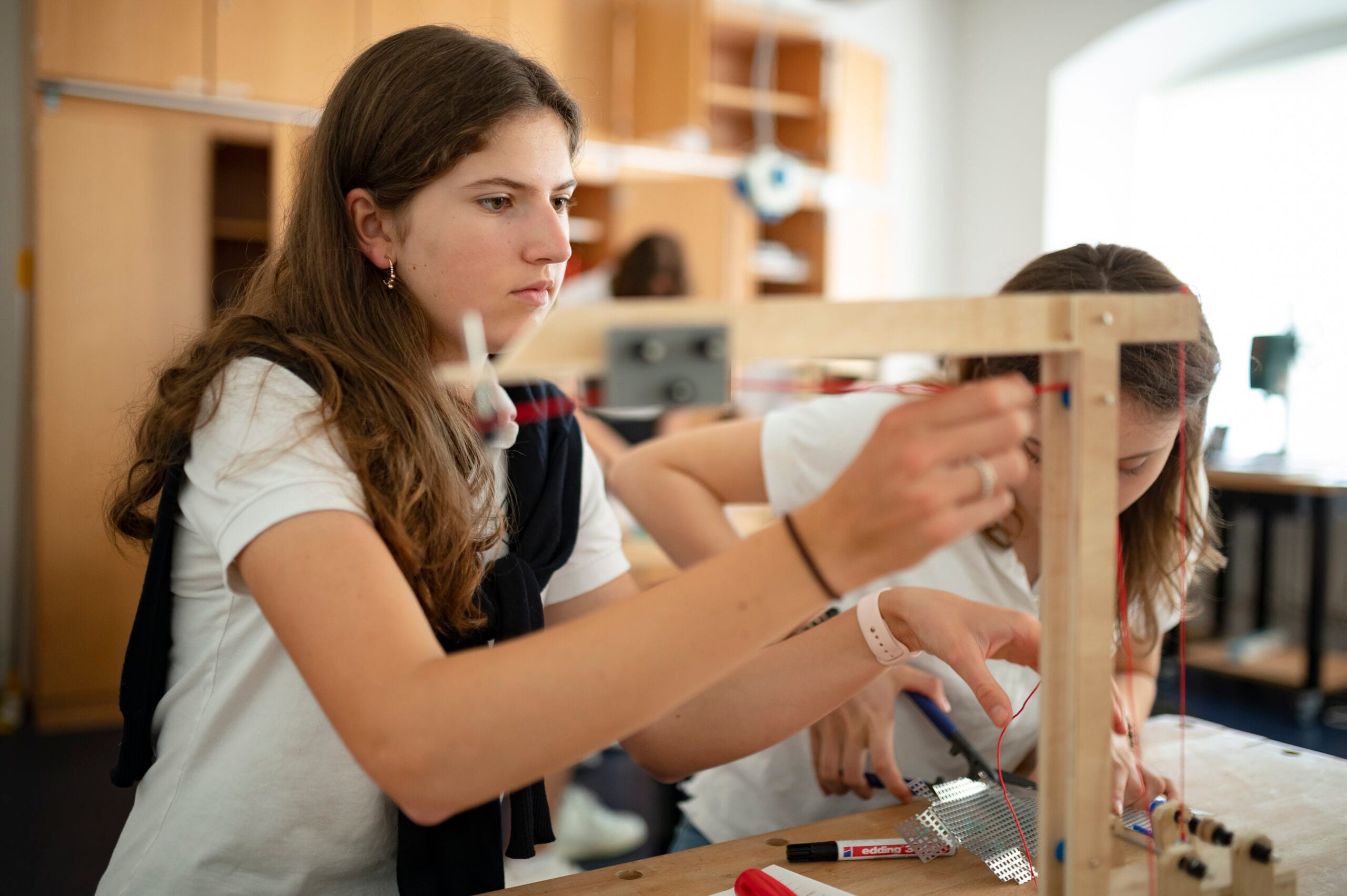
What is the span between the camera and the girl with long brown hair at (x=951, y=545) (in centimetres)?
100

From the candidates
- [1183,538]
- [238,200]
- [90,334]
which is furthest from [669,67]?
[1183,538]

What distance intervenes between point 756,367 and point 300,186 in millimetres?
3480

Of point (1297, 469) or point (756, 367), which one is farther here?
point (756, 367)

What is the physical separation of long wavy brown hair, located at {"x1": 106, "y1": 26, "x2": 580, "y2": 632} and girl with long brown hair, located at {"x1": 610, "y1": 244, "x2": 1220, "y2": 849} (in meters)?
0.43

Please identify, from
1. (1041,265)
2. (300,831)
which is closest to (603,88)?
(1041,265)

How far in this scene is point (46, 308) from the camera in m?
3.01

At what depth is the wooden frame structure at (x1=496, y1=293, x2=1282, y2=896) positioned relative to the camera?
2.05 ft

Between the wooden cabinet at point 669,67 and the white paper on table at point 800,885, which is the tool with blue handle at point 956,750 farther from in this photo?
the wooden cabinet at point 669,67

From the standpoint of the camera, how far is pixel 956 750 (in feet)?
3.42

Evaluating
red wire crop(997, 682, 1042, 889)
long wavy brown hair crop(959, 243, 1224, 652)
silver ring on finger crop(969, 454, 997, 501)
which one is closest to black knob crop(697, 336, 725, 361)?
silver ring on finger crop(969, 454, 997, 501)

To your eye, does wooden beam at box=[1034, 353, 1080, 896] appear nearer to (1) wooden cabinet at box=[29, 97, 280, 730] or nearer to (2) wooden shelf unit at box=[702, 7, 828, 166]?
(1) wooden cabinet at box=[29, 97, 280, 730]

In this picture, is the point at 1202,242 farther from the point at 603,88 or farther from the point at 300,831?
the point at 300,831

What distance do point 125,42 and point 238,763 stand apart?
298 centimetres

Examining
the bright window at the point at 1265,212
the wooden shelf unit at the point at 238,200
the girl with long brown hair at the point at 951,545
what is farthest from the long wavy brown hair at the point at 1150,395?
the wooden shelf unit at the point at 238,200
